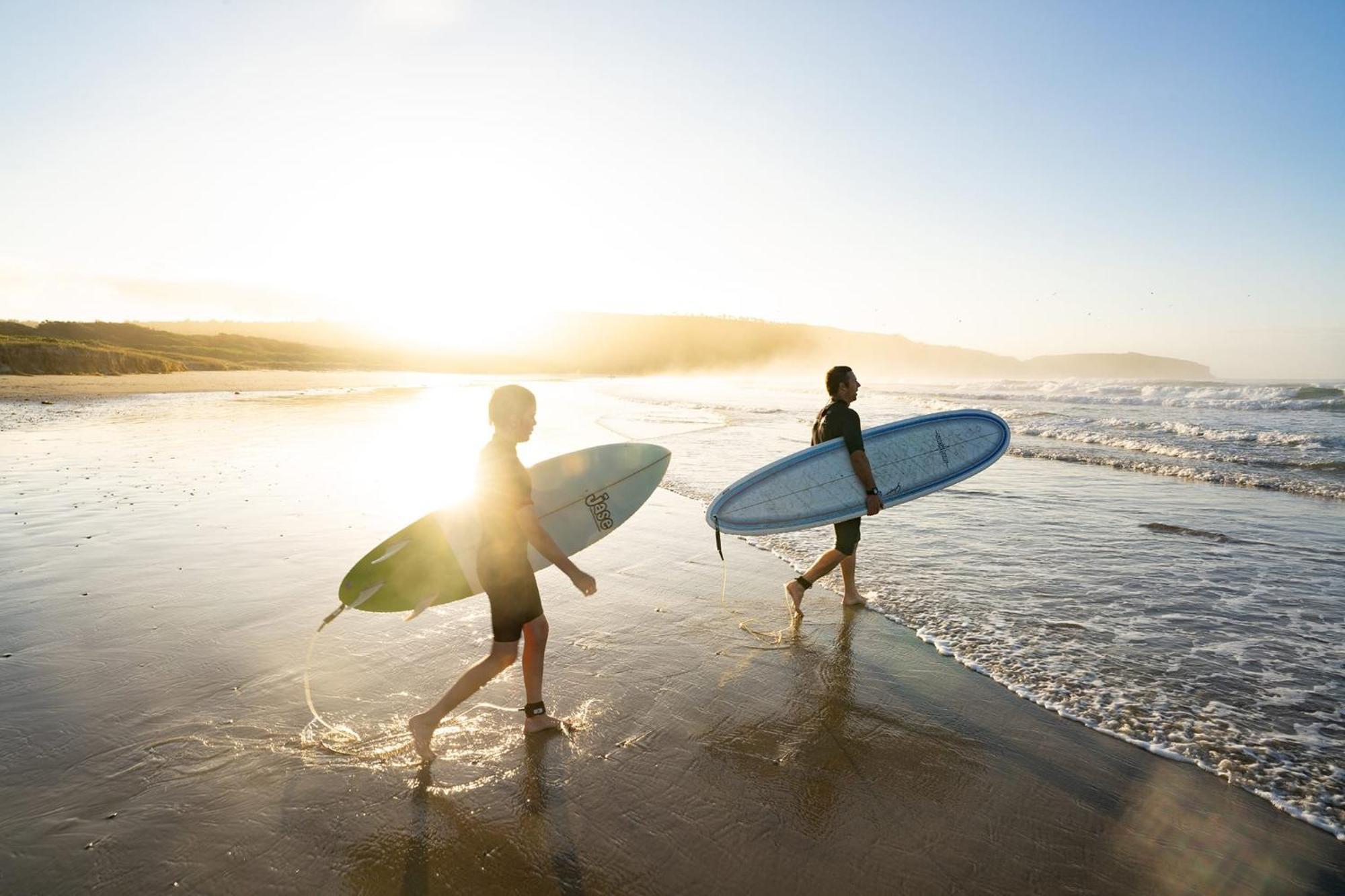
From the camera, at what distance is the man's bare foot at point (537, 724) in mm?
3413

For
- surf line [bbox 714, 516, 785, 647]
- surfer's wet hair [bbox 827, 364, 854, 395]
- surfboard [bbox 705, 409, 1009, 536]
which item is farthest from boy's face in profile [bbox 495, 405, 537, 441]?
surfer's wet hair [bbox 827, 364, 854, 395]

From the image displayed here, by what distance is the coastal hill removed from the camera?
6531 centimetres

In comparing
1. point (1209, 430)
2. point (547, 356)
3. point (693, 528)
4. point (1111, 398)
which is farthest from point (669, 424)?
point (547, 356)

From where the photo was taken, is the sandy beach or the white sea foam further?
the white sea foam

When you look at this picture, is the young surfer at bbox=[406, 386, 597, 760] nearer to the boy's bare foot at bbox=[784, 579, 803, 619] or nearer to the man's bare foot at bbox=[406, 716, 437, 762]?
the man's bare foot at bbox=[406, 716, 437, 762]

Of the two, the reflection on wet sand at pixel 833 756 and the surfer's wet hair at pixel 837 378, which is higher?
the surfer's wet hair at pixel 837 378

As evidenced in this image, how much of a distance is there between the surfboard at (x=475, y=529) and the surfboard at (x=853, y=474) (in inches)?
35.3

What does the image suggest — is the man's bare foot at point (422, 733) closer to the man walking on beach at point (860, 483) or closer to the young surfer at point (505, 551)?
the young surfer at point (505, 551)

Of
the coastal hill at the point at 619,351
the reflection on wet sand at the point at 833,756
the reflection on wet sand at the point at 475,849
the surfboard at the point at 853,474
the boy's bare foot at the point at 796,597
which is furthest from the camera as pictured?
the coastal hill at the point at 619,351

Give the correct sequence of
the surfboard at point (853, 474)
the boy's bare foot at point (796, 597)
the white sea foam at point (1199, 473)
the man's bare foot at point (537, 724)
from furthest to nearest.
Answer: the white sea foam at point (1199, 473), the surfboard at point (853, 474), the boy's bare foot at point (796, 597), the man's bare foot at point (537, 724)

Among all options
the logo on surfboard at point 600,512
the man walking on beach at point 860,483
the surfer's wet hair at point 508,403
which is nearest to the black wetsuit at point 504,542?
the surfer's wet hair at point 508,403

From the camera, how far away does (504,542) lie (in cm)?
312

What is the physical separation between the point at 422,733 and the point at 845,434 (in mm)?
3643

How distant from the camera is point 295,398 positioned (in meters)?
27.1
